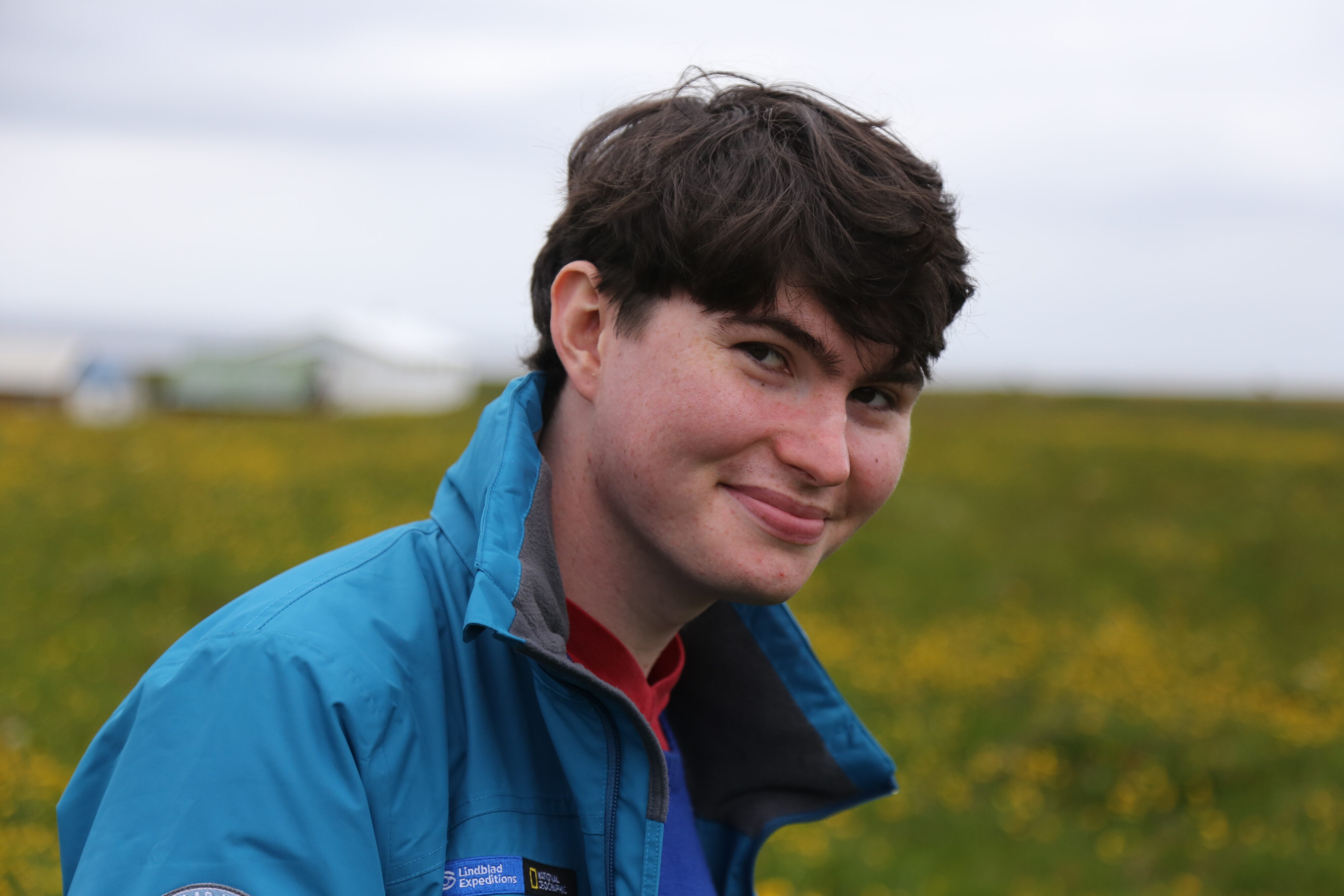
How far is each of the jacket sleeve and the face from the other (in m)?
0.60

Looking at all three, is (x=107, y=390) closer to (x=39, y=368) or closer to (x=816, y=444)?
(x=39, y=368)

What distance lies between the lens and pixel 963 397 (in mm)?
29594

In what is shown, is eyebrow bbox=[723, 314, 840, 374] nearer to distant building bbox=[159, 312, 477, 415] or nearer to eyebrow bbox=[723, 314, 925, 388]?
eyebrow bbox=[723, 314, 925, 388]

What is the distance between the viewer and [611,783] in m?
1.76

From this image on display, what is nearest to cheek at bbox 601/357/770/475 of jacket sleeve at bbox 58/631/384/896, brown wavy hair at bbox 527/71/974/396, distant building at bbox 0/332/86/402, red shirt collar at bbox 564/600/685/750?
brown wavy hair at bbox 527/71/974/396

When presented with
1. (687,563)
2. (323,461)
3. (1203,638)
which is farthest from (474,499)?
(323,461)

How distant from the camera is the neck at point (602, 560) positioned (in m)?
2.00

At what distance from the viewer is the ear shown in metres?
1.98

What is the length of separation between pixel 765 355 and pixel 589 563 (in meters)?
0.52

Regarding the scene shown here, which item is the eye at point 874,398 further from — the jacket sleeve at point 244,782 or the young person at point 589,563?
the jacket sleeve at point 244,782

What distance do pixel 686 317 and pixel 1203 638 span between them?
10527 mm

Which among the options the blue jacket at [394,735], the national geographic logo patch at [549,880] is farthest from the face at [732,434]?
the national geographic logo patch at [549,880]

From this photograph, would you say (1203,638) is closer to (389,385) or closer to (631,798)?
(631,798)

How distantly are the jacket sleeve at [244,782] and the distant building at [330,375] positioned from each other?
123 ft
